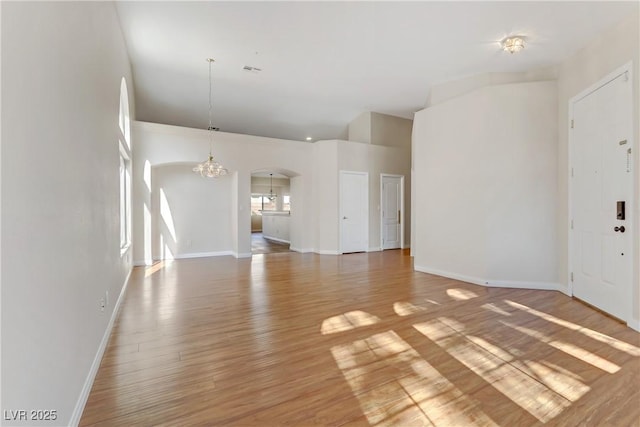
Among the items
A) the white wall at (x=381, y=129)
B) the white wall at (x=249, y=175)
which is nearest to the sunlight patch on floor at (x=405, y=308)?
the white wall at (x=249, y=175)

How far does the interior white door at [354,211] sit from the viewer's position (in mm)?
7948

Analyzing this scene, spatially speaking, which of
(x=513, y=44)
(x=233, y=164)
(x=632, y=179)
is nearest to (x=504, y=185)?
(x=632, y=179)

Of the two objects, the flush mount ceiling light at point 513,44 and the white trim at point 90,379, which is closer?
the white trim at point 90,379

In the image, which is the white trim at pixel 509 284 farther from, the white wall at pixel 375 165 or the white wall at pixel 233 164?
the white wall at pixel 233 164

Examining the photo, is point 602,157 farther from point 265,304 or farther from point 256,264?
point 256,264

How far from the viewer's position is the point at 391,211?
872 cm

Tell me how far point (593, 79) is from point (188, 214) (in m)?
7.79

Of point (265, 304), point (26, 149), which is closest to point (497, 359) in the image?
point (265, 304)

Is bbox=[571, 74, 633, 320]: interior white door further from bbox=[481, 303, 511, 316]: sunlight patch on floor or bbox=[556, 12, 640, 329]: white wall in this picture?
bbox=[481, 303, 511, 316]: sunlight patch on floor

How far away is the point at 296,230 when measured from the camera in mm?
8562

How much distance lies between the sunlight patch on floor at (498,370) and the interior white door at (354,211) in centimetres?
501

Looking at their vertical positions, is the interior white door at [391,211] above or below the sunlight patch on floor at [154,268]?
above

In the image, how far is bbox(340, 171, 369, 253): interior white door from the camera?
7.95 meters

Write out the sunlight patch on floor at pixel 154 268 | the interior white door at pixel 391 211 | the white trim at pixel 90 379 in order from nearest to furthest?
the white trim at pixel 90 379
the sunlight patch on floor at pixel 154 268
the interior white door at pixel 391 211
